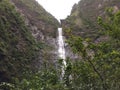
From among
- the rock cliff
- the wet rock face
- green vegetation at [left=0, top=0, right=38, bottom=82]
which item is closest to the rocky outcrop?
the wet rock face

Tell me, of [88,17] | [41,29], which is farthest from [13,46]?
[88,17]

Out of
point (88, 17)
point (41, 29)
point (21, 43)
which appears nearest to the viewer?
point (21, 43)

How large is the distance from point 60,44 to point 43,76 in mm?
23274

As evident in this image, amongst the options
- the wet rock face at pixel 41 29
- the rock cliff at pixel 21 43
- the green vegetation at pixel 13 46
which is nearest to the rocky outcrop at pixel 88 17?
the wet rock face at pixel 41 29

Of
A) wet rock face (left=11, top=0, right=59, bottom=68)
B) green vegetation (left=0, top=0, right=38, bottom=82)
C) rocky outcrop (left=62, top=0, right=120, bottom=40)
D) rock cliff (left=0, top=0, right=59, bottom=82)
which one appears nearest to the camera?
green vegetation (left=0, top=0, right=38, bottom=82)

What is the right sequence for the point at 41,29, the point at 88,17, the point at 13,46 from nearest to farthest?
the point at 13,46 → the point at 41,29 → the point at 88,17

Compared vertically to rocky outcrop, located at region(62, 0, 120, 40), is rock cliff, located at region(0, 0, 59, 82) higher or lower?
lower

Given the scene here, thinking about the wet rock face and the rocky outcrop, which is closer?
the wet rock face

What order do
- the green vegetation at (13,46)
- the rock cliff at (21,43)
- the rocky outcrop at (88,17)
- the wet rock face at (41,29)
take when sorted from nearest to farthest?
the green vegetation at (13,46), the rock cliff at (21,43), the wet rock face at (41,29), the rocky outcrop at (88,17)

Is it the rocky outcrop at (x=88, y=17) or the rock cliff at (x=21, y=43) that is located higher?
the rocky outcrop at (x=88, y=17)

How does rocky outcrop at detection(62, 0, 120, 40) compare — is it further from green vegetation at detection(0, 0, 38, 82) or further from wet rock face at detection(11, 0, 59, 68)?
green vegetation at detection(0, 0, 38, 82)

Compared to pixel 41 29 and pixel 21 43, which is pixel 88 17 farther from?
pixel 21 43

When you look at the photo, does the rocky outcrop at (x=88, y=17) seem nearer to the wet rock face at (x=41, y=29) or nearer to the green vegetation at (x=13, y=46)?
the wet rock face at (x=41, y=29)

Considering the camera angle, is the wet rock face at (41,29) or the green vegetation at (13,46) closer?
the green vegetation at (13,46)
